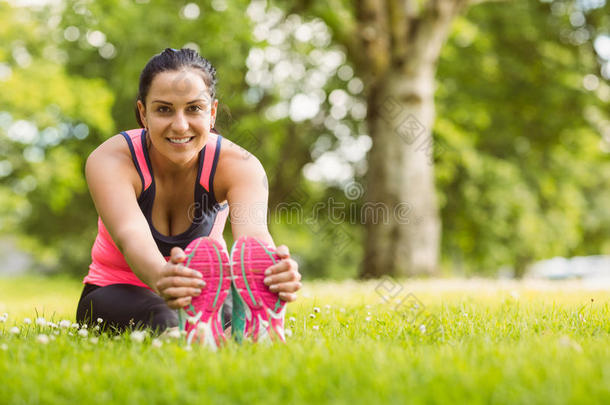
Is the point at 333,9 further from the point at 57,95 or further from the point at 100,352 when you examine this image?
the point at 100,352

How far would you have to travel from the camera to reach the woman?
2.81 m

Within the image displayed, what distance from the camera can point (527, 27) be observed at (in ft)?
50.6

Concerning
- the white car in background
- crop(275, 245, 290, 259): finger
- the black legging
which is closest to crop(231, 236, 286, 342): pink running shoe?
crop(275, 245, 290, 259): finger

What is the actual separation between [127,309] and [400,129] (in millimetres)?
8047

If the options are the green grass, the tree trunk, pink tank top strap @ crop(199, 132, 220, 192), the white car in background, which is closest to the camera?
the green grass

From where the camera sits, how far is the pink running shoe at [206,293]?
106 inches

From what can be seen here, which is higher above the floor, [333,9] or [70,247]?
[333,9]

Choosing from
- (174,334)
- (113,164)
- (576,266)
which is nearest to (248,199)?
(113,164)

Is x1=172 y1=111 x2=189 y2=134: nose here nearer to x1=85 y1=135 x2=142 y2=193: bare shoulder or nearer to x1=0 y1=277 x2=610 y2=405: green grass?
x1=85 y1=135 x2=142 y2=193: bare shoulder

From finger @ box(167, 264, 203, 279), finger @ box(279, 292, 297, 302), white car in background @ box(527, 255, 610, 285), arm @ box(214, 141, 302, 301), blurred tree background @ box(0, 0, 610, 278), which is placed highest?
blurred tree background @ box(0, 0, 610, 278)

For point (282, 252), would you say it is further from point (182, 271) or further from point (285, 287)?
point (182, 271)

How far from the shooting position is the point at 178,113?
3182mm

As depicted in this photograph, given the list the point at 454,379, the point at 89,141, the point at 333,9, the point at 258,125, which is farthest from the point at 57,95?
the point at 454,379

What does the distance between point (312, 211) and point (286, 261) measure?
1727 centimetres
